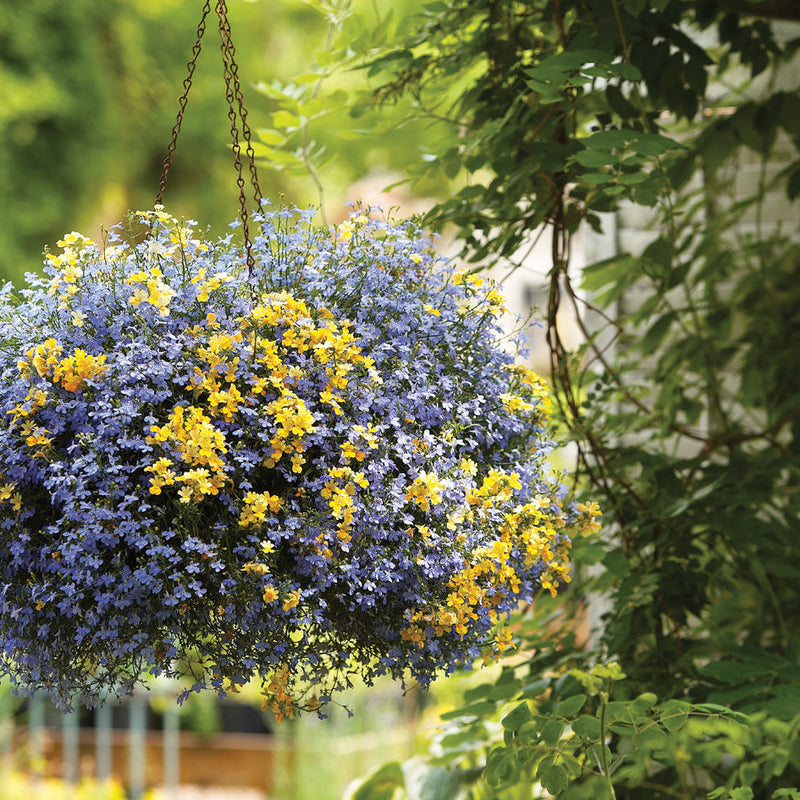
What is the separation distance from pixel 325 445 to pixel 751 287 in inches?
48.5

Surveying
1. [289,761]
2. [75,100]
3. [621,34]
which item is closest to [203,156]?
[75,100]

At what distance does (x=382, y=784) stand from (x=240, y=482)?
2.45 feet

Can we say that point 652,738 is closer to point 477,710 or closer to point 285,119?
point 477,710

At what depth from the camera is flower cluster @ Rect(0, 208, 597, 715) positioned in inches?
28.7

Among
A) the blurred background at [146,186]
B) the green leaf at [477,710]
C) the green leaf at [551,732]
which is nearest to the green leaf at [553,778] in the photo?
the green leaf at [551,732]

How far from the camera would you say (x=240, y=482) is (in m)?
0.76

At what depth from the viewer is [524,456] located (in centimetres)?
93

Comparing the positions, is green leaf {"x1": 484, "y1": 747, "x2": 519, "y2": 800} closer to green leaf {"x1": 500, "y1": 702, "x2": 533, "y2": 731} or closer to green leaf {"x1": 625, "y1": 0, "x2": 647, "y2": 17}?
green leaf {"x1": 500, "y1": 702, "x2": 533, "y2": 731}

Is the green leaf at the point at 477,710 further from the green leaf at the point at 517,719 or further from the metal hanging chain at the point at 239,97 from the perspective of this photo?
the metal hanging chain at the point at 239,97

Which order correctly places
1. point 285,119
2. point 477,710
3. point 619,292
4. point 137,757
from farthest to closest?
point 137,757
point 619,292
point 285,119
point 477,710

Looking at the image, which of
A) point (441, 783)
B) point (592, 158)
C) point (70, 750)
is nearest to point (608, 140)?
point (592, 158)

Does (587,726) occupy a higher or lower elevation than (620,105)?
lower

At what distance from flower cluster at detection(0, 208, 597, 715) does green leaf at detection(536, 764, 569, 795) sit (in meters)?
0.11

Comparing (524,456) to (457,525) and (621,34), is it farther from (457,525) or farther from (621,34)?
(621,34)
